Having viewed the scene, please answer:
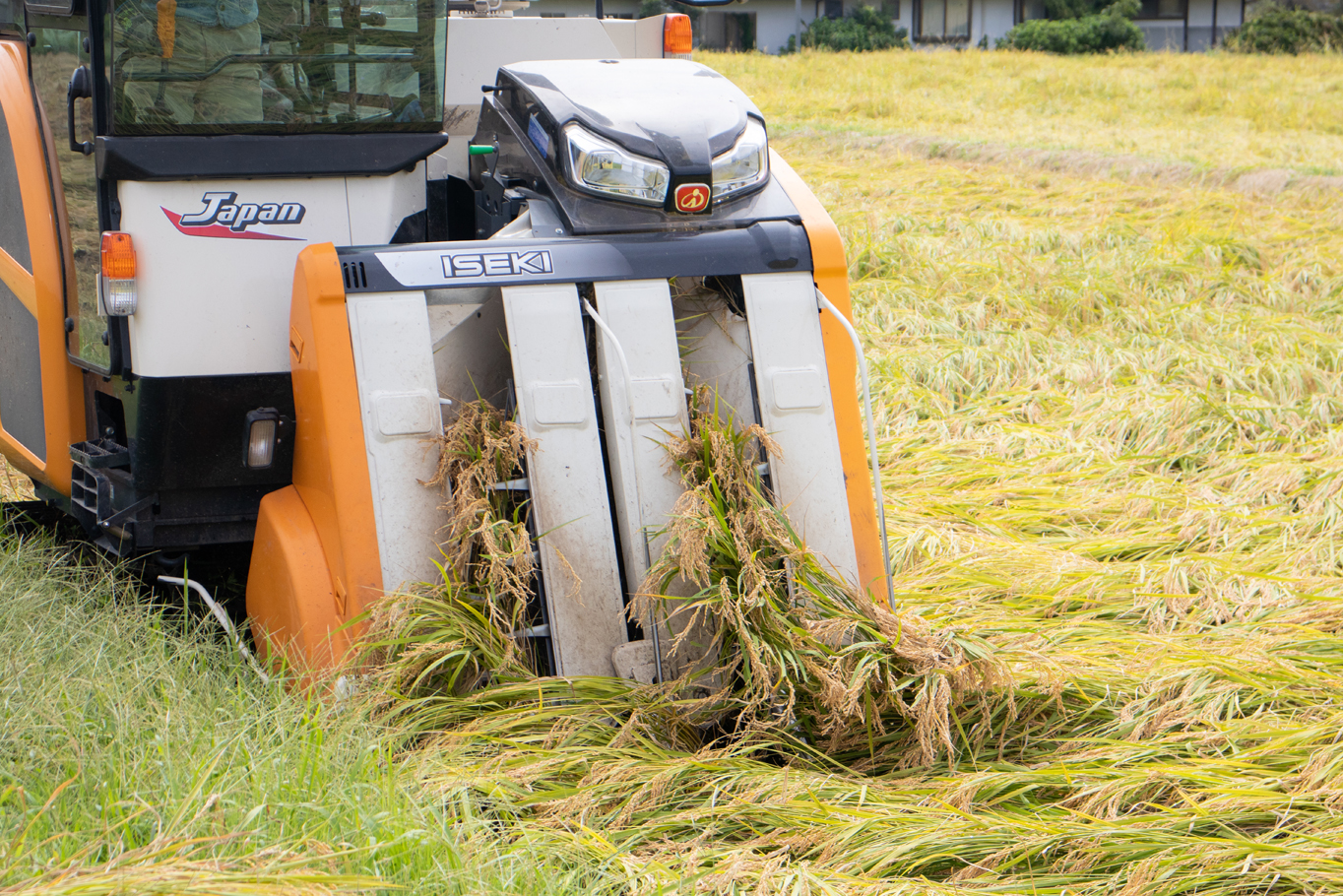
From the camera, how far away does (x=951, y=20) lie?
37.5 meters

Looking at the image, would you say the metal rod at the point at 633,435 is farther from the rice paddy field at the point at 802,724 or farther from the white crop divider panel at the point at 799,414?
the white crop divider panel at the point at 799,414

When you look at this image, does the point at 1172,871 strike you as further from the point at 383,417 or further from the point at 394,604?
the point at 383,417

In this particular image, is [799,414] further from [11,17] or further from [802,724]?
[11,17]

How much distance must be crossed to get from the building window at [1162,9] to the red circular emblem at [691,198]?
39.1 meters

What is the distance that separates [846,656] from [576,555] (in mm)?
573

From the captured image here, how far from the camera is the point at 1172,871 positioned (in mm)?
2002

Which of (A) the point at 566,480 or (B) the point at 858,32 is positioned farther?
(B) the point at 858,32

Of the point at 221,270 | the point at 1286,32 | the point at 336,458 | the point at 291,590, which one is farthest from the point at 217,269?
the point at 1286,32

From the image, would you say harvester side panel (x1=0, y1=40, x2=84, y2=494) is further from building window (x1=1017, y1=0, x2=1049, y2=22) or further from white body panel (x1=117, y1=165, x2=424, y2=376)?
building window (x1=1017, y1=0, x2=1049, y2=22)

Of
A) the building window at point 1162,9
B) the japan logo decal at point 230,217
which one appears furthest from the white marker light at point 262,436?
the building window at point 1162,9

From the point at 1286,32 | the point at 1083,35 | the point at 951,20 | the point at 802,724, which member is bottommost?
the point at 802,724

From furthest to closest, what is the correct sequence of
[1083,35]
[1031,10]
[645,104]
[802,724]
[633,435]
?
[1031,10], [1083,35], [645,104], [633,435], [802,724]

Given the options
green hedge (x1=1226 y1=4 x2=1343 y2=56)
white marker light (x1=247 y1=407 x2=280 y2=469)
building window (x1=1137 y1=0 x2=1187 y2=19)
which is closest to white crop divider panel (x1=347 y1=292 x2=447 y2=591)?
white marker light (x1=247 y1=407 x2=280 y2=469)

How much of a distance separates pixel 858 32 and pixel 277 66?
32.2 metres
